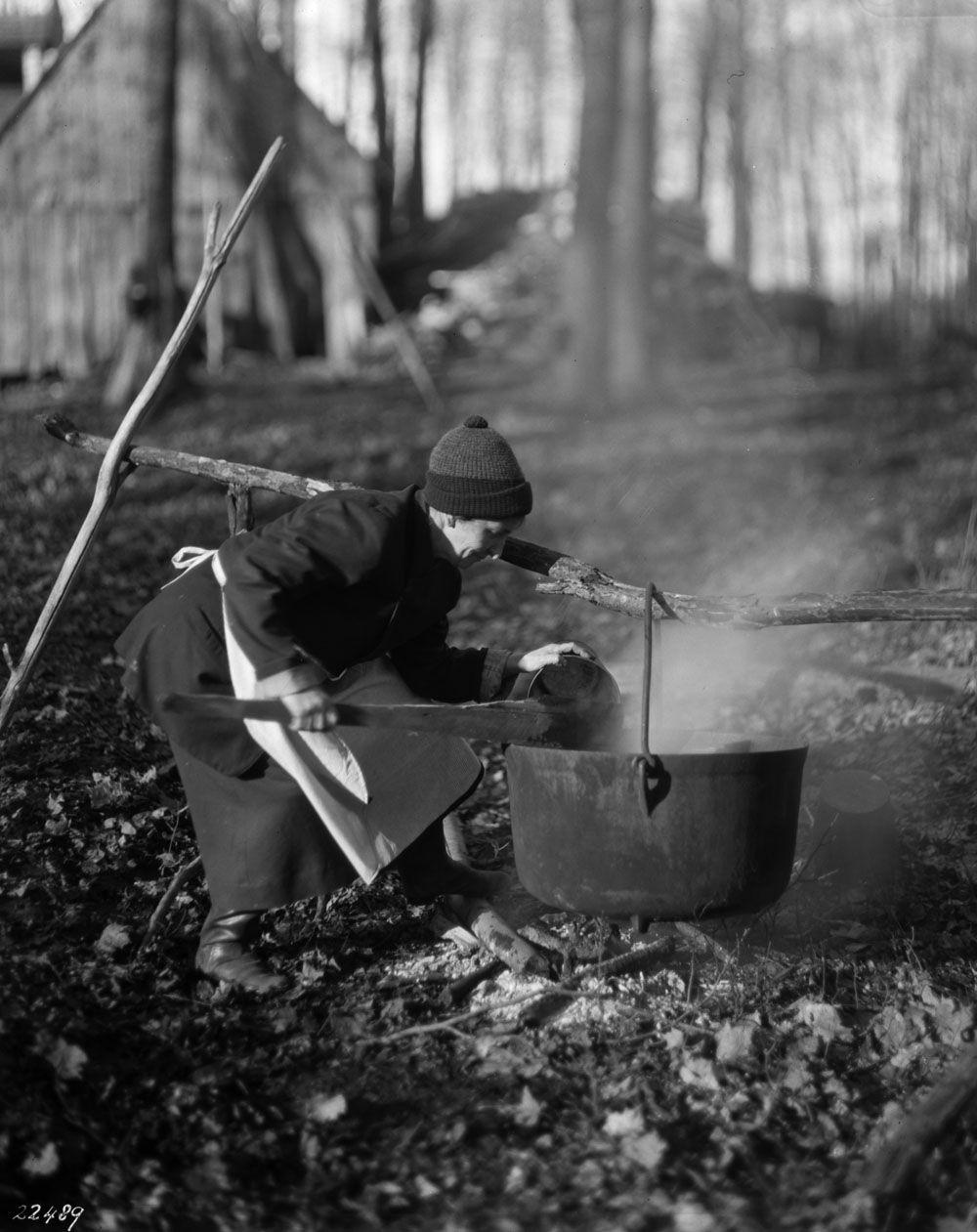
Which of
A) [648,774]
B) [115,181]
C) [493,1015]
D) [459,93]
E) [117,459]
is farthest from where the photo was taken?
[459,93]

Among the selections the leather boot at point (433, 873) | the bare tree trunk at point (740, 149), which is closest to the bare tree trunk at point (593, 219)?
the leather boot at point (433, 873)

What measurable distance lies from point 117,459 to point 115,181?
14.2 metres

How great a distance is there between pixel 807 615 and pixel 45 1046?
8.29 ft

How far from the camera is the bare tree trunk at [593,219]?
1527cm

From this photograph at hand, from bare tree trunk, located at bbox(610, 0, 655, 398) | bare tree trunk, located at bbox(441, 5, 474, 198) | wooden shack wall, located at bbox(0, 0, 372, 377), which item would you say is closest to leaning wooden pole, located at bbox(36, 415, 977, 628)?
bare tree trunk, located at bbox(610, 0, 655, 398)

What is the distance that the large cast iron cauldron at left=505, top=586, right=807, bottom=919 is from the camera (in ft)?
11.3

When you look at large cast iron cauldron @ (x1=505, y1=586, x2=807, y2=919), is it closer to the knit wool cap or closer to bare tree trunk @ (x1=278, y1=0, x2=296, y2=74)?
the knit wool cap

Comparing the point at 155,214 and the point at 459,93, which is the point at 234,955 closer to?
the point at 155,214

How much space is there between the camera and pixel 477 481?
3.64 m

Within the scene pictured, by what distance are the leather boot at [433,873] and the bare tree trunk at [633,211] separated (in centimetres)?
1178

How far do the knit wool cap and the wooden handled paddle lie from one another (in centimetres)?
57

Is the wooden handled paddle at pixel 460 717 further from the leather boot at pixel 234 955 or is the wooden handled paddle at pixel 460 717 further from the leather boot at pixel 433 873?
the leather boot at pixel 234 955

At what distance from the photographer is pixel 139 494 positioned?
938cm

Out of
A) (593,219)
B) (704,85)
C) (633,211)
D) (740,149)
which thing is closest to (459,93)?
(704,85)
